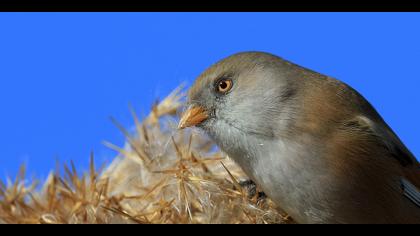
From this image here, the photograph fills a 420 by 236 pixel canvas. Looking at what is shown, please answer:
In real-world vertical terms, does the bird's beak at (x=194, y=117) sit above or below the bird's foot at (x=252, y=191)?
above

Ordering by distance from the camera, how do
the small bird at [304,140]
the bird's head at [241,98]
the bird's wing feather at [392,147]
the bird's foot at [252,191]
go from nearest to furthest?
the small bird at [304,140] < the bird's head at [241,98] < the bird's wing feather at [392,147] < the bird's foot at [252,191]

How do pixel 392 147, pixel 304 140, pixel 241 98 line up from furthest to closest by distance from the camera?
pixel 392 147
pixel 241 98
pixel 304 140

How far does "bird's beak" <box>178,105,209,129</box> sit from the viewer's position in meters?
3.73

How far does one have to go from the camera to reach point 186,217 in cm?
351

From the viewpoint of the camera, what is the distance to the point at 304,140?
3.41 meters

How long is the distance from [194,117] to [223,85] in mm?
276

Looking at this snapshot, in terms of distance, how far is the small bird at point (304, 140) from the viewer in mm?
3377

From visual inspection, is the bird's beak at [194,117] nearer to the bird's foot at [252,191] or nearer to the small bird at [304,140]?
the small bird at [304,140]

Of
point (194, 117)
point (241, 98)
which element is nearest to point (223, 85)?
point (241, 98)

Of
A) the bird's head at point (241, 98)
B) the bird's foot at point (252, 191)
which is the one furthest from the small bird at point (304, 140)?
the bird's foot at point (252, 191)

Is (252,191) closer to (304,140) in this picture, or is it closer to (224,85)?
(304,140)

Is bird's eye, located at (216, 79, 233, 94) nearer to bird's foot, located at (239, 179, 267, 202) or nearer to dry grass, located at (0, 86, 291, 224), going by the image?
dry grass, located at (0, 86, 291, 224)

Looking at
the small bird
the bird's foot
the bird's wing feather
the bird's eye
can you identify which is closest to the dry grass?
the bird's foot
